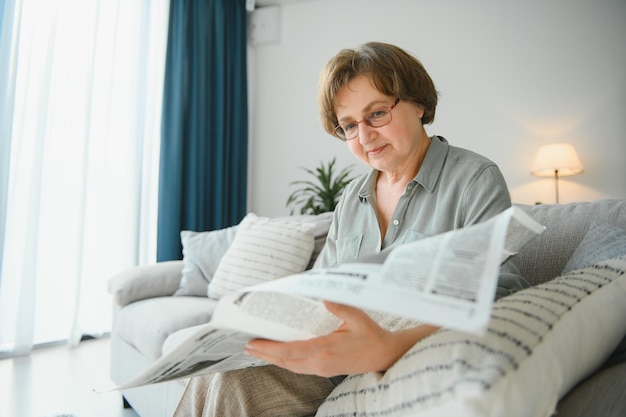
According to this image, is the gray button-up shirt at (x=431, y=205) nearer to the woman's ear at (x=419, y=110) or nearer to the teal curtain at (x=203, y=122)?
the woman's ear at (x=419, y=110)

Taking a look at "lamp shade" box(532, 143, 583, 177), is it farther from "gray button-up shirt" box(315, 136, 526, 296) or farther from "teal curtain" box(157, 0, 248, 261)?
"teal curtain" box(157, 0, 248, 261)

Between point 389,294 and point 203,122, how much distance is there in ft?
11.3

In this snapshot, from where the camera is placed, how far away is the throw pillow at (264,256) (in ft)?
6.41

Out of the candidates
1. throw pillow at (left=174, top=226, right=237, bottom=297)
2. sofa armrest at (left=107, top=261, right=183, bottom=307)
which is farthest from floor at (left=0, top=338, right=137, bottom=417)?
throw pillow at (left=174, top=226, right=237, bottom=297)

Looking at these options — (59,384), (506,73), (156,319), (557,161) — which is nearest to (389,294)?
(156,319)

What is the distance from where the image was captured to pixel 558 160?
2.87 m

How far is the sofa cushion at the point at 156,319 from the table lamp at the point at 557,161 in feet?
7.38

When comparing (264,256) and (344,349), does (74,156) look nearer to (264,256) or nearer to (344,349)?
(264,256)

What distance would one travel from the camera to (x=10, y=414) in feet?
6.05

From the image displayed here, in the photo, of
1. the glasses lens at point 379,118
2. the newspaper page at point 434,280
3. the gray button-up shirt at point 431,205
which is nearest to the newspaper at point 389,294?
the newspaper page at point 434,280

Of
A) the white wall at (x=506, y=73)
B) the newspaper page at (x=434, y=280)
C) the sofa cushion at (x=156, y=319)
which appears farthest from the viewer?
the white wall at (x=506, y=73)

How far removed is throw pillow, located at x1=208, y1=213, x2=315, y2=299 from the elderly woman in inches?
28.0

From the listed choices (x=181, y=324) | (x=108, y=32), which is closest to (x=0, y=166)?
(x=108, y=32)

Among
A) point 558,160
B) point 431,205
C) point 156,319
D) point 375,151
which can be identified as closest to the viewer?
point 431,205
